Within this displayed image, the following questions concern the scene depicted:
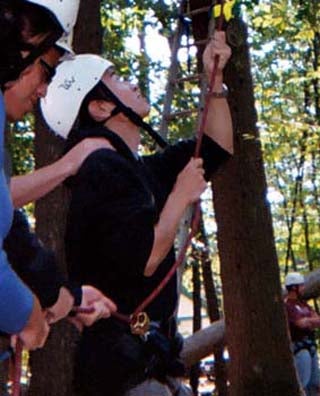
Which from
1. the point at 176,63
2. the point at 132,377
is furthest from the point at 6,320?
the point at 176,63

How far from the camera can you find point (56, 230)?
32.2ft

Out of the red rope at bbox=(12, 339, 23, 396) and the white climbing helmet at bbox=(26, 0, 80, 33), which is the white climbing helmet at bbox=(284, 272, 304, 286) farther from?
A: the red rope at bbox=(12, 339, 23, 396)

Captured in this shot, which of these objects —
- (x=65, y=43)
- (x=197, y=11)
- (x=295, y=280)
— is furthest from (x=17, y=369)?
(x=295, y=280)

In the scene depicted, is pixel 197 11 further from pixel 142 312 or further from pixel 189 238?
pixel 142 312

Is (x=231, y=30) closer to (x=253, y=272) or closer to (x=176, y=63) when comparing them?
(x=176, y=63)

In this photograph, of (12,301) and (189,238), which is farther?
(189,238)

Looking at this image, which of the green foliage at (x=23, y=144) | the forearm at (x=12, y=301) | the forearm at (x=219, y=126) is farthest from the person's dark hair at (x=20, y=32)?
the green foliage at (x=23, y=144)

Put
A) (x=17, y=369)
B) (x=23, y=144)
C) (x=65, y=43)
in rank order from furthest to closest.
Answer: (x=23, y=144) → (x=65, y=43) → (x=17, y=369)

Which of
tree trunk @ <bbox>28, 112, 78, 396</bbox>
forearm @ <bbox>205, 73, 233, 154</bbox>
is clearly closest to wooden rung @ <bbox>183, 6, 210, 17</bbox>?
tree trunk @ <bbox>28, 112, 78, 396</bbox>

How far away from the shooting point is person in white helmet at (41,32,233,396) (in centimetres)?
400

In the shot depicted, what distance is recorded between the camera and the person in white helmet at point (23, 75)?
2803 millimetres

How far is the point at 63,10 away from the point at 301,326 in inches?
392

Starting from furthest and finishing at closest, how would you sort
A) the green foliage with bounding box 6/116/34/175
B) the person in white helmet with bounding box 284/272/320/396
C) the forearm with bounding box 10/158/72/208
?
the green foliage with bounding box 6/116/34/175 < the person in white helmet with bounding box 284/272/320/396 < the forearm with bounding box 10/158/72/208

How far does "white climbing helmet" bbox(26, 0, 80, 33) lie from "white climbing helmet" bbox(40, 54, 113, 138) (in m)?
0.75
